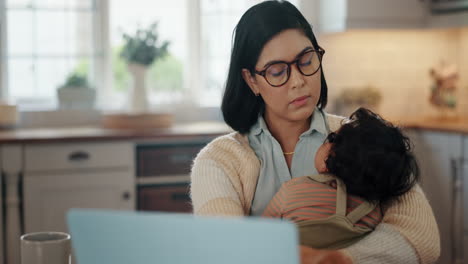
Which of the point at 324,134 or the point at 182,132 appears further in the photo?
the point at 182,132

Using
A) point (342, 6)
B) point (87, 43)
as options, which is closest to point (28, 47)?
point (87, 43)

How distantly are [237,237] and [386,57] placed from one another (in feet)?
13.2

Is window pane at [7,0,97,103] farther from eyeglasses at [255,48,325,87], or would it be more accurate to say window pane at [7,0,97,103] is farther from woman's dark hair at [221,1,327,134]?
eyeglasses at [255,48,325,87]

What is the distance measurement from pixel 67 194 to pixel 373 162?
7.66 feet

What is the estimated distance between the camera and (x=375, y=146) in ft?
4.74

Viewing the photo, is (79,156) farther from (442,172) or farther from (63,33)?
(442,172)

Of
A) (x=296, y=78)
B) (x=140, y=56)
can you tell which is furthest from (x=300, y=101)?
(x=140, y=56)

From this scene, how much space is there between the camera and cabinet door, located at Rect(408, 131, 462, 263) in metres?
3.67

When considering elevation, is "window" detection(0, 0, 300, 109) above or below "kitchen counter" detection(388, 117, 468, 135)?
above

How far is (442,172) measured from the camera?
3.76 meters

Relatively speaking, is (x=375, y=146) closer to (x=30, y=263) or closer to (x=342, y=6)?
(x=30, y=263)

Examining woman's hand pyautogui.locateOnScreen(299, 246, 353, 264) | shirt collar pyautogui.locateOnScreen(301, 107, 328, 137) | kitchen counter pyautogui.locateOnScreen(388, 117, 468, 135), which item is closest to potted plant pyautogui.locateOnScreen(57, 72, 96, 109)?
kitchen counter pyautogui.locateOnScreen(388, 117, 468, 135)

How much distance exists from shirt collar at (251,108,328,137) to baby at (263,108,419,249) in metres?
0.12

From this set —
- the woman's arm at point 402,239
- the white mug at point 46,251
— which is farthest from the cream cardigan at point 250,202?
the white mug at point 46,251
